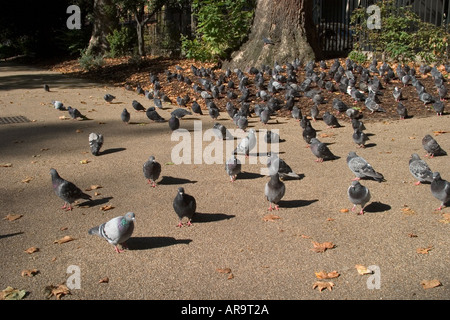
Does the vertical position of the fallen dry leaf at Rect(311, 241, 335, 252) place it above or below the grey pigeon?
below

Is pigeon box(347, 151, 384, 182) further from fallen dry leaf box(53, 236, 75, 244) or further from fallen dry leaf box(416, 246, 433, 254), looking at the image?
fallen dry leaf box(53, 236, 75, 244)

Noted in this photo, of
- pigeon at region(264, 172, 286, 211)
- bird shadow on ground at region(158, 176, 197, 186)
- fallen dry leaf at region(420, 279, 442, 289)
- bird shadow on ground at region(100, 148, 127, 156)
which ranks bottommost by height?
fallen dry leaf at region(420, 279, 442, 289)

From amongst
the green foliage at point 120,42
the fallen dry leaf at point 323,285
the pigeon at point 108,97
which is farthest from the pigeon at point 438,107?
the green foliage at point 120,42

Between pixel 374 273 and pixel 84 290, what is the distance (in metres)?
2.66

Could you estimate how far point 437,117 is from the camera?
10352 millimetres

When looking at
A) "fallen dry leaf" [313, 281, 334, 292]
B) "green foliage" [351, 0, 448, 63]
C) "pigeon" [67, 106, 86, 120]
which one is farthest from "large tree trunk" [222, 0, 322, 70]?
"fallen dry leaf" [313, 281, 334, 292]

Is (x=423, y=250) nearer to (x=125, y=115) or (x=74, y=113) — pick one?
(x=125, y=115)

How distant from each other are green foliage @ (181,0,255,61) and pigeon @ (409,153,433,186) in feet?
37.6

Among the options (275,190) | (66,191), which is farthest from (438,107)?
(66,191)

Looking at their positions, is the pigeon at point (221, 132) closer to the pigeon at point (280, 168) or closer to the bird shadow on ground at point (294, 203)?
the pigeon at point (280, 168)

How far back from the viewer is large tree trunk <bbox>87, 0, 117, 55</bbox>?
23.3 metres

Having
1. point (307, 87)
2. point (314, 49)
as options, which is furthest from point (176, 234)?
point (314, 49)

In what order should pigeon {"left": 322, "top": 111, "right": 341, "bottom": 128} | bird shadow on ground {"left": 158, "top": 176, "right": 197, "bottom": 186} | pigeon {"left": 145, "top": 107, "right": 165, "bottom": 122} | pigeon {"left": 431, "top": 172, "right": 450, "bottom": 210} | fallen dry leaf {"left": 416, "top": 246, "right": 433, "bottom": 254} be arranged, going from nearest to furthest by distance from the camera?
1. fallen dry leaf {"left": 416, "top": 246, "right": 433, "bottom": 254}
2. pigeon {"left": 431, "top": 172, "right": 450, "bottom": 210}
3. bird shadow on ground {"left": 158, "top": 176, "right": 197, "bottom": 186}
4. pigeon {"left": 322, "top": 111, "right": 341, "bottom": 128}
5. pigeon {"left": 145, "top": 107, "right": 165, "bottom": 122}

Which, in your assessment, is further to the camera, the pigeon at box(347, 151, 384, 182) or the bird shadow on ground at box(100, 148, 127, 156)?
the bird shadow on ground at box(100, 148, 127, 156)
